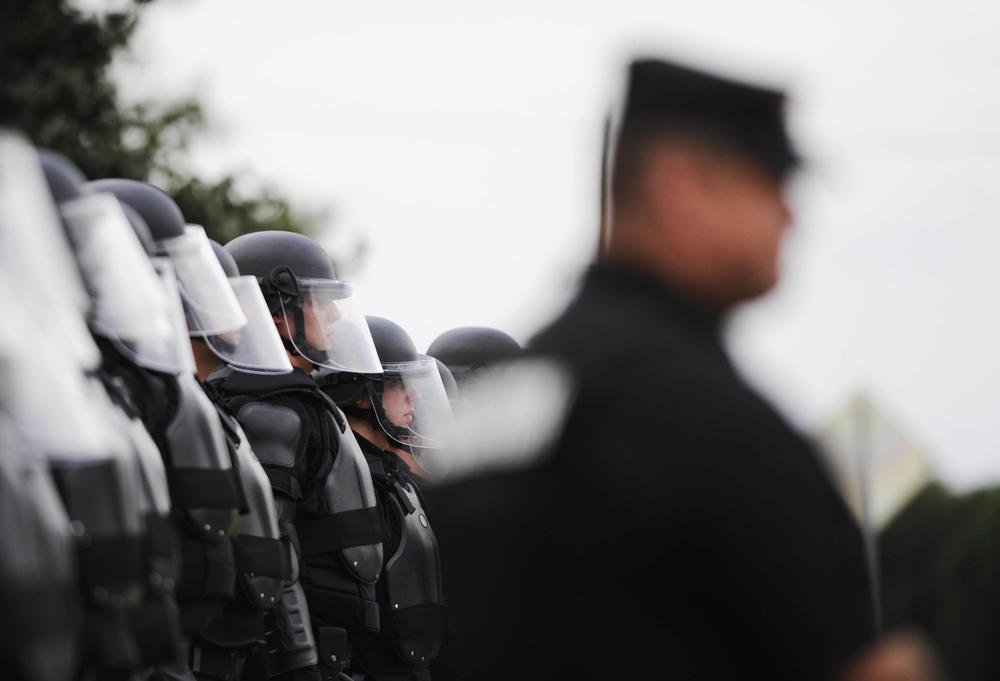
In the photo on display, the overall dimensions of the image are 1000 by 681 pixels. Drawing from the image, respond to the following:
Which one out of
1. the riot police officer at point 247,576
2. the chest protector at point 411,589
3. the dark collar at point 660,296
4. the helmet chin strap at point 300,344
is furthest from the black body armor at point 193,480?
the dark collar at point 660,296

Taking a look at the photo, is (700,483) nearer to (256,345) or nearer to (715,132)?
(715,132)

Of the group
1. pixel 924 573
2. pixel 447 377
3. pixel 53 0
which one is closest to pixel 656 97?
pixel 447 377

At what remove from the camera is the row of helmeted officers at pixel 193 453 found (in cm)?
314

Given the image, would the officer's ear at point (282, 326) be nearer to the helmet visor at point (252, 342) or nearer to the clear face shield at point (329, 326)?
the clear face shield at point (329, 326)

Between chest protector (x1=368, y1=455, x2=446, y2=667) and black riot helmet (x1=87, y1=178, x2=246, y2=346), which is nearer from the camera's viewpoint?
black riot helmet (x1=87, y1=178, x2=246, y2=346)

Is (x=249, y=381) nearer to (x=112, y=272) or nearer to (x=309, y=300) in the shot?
(x=309, y=300)

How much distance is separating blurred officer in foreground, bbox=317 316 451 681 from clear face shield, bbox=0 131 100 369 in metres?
3.87

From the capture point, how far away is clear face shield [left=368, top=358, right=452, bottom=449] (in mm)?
7891

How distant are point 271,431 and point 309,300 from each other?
1059mm

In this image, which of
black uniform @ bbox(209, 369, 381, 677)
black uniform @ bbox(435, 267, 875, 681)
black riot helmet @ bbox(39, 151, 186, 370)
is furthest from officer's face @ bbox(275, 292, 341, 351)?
black uniform @ bbox(435, 267, 875, 681)

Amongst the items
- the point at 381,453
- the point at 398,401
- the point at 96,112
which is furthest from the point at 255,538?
the point at 96,112

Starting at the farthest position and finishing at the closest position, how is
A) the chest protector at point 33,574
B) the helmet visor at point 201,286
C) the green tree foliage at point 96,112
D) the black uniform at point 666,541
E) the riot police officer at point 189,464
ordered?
the green tree foliage at point 96,112
the helmet visor at point 201,286
the riot police officer at point 189,464
the chest protector at point 33,574
the black uniform at point 666,541

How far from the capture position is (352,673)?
738cm

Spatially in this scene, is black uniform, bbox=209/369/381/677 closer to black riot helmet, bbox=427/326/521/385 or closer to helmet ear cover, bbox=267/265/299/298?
helmet ear cover, bbox=267/265/299/298
